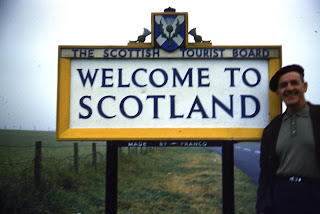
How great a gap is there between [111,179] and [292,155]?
1.43 meters

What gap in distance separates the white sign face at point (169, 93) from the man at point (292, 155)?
0.20 m

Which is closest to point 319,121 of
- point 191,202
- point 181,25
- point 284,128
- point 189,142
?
point 284,128

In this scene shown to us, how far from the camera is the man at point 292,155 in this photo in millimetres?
1530

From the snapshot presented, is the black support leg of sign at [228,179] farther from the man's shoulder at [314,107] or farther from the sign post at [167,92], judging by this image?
the man's shoulder at [314,107]

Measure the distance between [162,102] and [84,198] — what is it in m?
3.69

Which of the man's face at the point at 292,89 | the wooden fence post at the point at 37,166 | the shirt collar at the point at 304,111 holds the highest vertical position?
the man's face at the point at 292,89

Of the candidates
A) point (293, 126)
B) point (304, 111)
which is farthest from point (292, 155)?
point (304, 111)

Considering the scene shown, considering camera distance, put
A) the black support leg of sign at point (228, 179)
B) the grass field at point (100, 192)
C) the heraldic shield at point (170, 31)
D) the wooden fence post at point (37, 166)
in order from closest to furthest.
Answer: the black support leg of sign at point (228, 179) < the heraldic shield at point (170, 31) < the grass field at point (100, 192) < the wooden fence post at point (37, 166)

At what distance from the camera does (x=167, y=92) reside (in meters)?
1.93

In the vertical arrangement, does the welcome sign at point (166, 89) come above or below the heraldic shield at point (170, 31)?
below

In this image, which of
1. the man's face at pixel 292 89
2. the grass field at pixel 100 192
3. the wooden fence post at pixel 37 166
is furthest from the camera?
the wooden fence post at pixel 37 166

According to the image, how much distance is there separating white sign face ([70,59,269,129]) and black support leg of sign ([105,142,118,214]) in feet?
0.69

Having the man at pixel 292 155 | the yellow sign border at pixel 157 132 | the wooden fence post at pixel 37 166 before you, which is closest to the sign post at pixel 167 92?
the yellow sign border at pixel 157 132

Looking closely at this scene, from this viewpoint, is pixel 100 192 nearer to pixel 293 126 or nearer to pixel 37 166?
pixel 37 166
